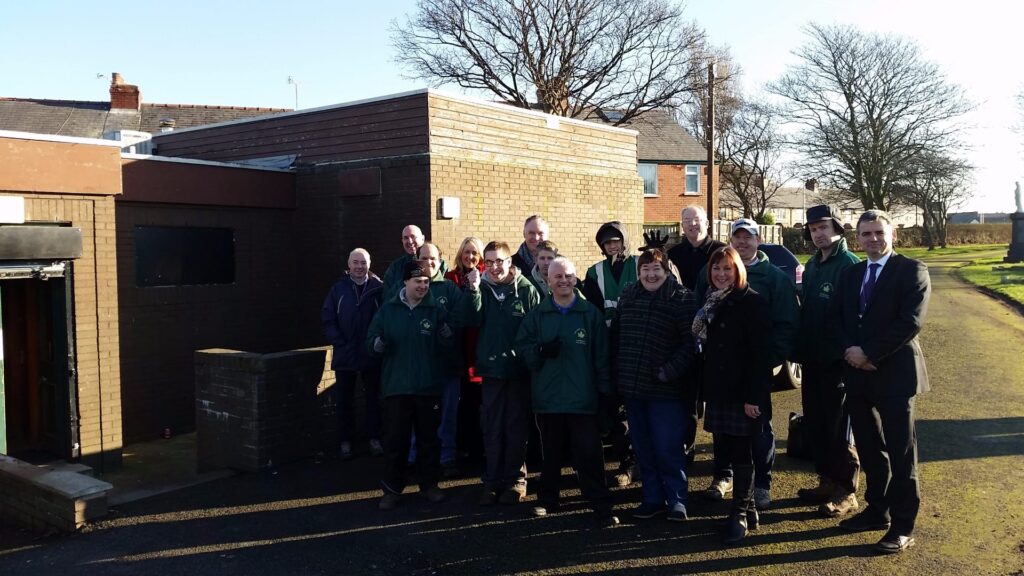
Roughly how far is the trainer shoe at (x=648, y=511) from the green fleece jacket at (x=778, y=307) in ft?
4.11

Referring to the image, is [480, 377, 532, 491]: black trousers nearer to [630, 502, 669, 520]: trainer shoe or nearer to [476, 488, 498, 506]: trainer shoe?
[476, 488, 498, 506]: trainer shoe

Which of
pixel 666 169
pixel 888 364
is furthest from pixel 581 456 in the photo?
pixel 666 169

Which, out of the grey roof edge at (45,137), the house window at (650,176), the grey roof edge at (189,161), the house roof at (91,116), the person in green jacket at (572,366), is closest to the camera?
the person in green jacket at (572,366)

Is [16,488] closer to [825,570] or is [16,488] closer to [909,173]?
[825,570]

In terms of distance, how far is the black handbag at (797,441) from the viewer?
647 centimetres

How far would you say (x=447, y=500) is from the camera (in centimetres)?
577

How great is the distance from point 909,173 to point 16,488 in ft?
118

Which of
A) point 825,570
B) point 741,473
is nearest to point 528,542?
point 741,473

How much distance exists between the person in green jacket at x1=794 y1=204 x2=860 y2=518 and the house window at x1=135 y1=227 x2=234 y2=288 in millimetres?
7060

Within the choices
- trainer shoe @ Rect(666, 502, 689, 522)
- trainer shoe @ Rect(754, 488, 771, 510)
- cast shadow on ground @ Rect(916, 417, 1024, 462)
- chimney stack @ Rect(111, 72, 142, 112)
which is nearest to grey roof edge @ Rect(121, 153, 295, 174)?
trainer shoe @ Rect(666, 502, 689, 522)

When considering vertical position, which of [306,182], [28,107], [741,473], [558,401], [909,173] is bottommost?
[741,473]

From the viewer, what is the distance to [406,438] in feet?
19.0

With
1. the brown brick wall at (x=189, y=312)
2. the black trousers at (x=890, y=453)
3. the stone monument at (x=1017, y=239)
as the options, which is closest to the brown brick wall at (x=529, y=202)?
the brown brick wall at (x=189, y=312)

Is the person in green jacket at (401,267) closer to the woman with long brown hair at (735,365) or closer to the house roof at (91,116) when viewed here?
the woman with long brown hair at (735,365)
